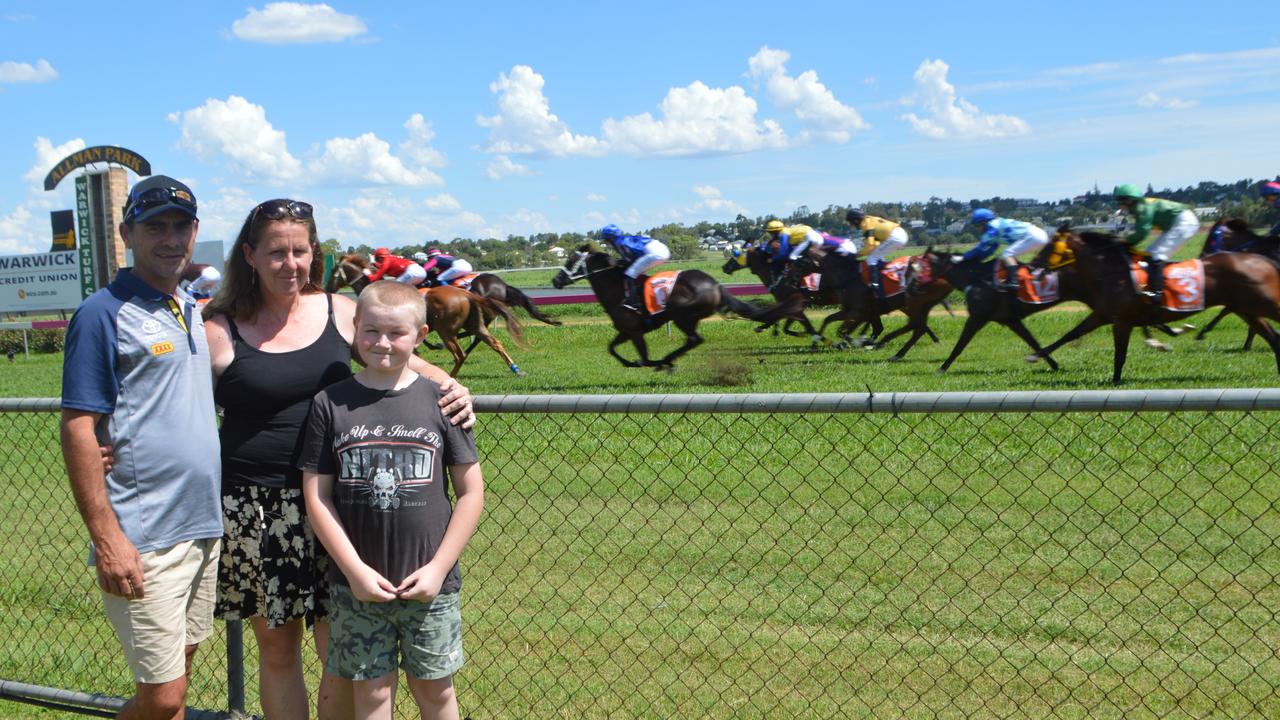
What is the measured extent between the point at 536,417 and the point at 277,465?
669 centimetres

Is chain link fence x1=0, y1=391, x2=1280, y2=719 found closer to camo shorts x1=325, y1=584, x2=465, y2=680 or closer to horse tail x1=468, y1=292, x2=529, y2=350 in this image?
camo shorts x1=325, y1=584, x2=465, y2=680

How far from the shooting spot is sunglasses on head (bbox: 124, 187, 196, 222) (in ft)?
9.35

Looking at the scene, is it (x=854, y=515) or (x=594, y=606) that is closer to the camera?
(x=594, y=606)

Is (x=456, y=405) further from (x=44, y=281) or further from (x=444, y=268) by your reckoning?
(x=44, y=281)

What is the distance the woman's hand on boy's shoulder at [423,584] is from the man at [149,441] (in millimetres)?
569

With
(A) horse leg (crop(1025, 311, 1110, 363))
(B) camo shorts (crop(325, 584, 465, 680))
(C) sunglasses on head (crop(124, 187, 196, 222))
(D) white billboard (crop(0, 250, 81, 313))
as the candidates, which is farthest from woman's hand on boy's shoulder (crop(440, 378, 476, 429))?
(D) white billboard (crop(0, 250, 81, 313))

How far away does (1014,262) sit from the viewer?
14703 millimetres

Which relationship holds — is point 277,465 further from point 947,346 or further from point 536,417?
point 947,346

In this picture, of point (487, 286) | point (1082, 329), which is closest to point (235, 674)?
point (1082, 329)

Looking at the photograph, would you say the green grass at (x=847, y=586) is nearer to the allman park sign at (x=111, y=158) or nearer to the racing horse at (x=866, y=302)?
the racing horse at (x=866, y=302)

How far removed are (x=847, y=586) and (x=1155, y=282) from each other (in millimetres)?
8939

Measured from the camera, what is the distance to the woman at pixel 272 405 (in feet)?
9.80

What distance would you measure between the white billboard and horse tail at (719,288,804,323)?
78.2ft

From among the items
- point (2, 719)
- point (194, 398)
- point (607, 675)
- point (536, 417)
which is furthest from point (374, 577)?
point (536, 417)
